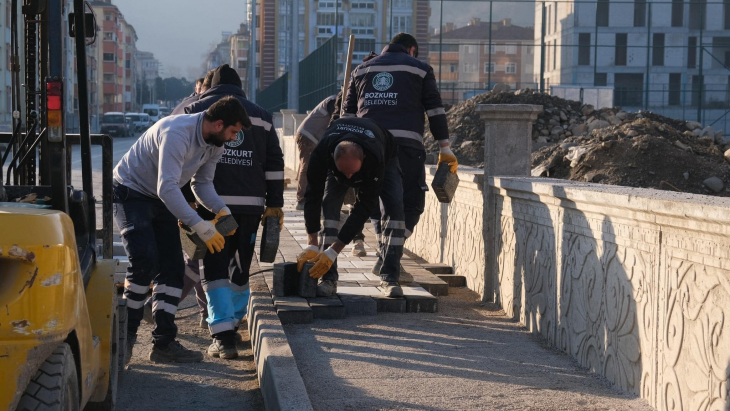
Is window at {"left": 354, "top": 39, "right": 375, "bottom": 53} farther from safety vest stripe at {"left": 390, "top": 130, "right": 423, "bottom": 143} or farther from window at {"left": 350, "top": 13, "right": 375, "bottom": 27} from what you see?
window at {"left": 350, "top": 13, "right": 375, "bottom": 27}

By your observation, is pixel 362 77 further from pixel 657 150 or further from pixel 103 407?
pixel 657 150

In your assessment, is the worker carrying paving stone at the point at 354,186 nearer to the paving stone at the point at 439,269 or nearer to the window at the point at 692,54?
the paving stone at the point at 439,269

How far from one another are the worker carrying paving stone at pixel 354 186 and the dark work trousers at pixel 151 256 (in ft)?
3.99

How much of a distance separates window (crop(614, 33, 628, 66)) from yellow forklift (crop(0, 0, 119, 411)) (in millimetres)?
28683

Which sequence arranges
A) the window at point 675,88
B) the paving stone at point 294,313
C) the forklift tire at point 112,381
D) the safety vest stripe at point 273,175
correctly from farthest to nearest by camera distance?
1. the window at point 675,88
2. the paving stone at point 294,313
3. the safety vest stripe at point 273,175
4. the forklift tire at point 112,381

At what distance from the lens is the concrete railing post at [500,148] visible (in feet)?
24.3

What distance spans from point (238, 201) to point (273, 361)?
54.4 inches

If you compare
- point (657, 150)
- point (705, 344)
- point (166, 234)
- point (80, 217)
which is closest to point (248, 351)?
point (166, 234)

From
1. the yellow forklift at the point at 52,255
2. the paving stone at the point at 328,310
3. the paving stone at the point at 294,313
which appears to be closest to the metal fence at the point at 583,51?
the paving stone at the point at 328,310

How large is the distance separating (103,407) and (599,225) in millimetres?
2765

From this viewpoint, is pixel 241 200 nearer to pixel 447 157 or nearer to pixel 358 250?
pixel 447 157

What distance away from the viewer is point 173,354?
604 cm

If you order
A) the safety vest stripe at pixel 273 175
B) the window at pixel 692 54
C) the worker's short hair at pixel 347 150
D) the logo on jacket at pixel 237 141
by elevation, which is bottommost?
the safety vest stripe at pixel 273 175

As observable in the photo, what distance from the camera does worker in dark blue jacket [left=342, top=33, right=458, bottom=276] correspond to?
7.72 metres
